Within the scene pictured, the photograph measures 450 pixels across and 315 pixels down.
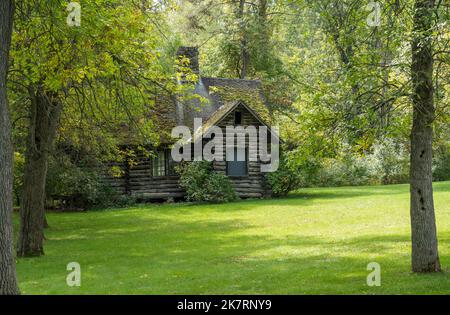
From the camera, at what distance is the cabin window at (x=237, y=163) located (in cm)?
3556

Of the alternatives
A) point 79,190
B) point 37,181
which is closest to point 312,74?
point 37,181

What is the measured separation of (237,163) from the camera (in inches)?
1405

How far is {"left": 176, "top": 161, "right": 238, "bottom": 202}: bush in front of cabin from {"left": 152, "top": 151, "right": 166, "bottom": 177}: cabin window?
179cm

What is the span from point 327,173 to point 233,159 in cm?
1016

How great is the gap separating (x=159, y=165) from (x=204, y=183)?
11.2 ft

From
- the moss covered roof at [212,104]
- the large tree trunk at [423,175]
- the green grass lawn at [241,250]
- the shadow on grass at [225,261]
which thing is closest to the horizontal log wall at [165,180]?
the moss covered roof at [212,104]

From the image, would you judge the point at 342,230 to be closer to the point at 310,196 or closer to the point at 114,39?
the point at 114,39

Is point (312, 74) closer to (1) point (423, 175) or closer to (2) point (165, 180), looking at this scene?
(1) point (423, 175)

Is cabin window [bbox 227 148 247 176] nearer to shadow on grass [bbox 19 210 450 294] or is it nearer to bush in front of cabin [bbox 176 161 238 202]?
bush in front of cabin [bbox 176 161 238 202]

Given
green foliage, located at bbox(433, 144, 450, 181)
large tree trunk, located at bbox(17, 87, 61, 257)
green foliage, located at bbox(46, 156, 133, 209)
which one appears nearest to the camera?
large tree trunk, located at bbox(17, 87, 61, 257)

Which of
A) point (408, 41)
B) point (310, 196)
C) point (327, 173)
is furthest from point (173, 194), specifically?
point (408, 41)

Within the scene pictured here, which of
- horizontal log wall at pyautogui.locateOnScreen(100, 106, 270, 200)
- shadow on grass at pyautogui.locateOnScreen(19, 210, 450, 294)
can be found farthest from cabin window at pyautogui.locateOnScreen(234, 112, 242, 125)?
shadow on grass at pyautogui.locateOnScreen(19, 210, 450, 294)

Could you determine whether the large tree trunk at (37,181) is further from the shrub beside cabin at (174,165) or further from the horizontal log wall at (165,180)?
the horizontal log wall at (165,180)

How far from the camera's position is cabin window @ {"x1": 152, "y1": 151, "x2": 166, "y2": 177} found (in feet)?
117
